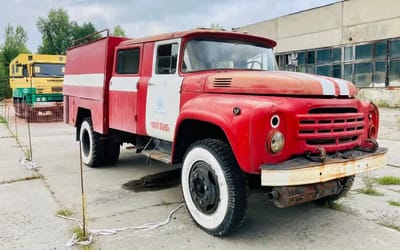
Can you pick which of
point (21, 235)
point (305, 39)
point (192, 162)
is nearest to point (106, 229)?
point (21, 235)

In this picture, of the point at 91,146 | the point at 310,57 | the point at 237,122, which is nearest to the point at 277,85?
the point at 237,122

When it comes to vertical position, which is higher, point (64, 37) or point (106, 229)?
point (64, 37)

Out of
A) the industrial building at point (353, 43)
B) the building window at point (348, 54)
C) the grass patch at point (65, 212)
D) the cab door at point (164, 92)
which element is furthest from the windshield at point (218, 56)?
the building window at point (348, 54)

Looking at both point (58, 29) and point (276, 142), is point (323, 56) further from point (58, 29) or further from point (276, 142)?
A: point (58, 29)

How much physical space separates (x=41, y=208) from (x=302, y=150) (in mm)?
3261

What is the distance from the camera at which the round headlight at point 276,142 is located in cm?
345

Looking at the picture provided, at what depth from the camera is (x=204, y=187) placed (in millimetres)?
4062

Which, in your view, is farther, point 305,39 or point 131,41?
point 305,39

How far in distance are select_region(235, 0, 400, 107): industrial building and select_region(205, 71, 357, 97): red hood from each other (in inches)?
705

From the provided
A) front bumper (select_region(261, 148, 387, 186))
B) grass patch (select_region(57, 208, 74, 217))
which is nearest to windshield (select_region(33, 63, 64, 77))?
grass patch (select_region(57, 208, 74, 217))

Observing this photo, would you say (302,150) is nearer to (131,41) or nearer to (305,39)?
(131,41)

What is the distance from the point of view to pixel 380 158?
13.5 feet

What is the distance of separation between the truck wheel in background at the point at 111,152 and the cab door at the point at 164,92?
210cm

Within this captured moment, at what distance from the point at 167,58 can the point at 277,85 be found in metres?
1.86
